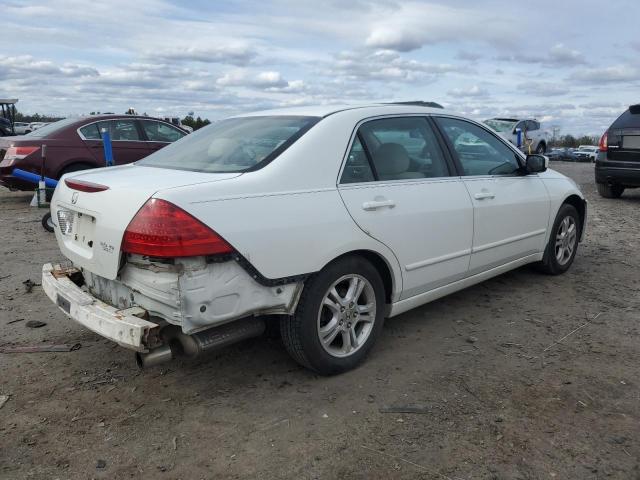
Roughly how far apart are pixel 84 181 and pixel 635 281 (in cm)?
481

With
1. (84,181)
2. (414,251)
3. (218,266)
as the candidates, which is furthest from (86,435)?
(414,251)

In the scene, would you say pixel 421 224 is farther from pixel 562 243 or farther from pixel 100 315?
pixel 562 243

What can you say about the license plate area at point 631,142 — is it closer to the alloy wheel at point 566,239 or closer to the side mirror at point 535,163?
the alloy wheel at point 566,239

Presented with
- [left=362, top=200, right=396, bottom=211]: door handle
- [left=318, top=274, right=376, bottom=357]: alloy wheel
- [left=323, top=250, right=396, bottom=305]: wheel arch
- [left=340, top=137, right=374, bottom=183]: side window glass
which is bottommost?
[left=318, top=274, right=376, bottom=357]: alloy wheel

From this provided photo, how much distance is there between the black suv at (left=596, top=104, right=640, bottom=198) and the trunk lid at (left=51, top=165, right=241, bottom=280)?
29.1 feet

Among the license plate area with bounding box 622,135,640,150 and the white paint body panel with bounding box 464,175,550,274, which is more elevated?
the license plate area with bounding box 622,135,640,150

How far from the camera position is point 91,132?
373 inches

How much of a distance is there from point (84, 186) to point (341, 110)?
1.60m

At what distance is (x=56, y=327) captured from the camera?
414cm

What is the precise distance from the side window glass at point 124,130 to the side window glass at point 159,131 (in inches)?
7.8

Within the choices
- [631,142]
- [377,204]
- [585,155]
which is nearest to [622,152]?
[631,142]

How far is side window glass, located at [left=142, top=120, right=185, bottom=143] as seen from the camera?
10.1 metres

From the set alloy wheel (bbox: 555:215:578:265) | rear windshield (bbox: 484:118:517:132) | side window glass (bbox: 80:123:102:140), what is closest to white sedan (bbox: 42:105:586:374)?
alloy wheel (bbox: 555:215:578:265)

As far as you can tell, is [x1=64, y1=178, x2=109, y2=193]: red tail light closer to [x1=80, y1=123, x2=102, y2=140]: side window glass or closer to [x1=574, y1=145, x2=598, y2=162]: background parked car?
[x1=80, y1=123, x2=102, y2=140]: side window glass
